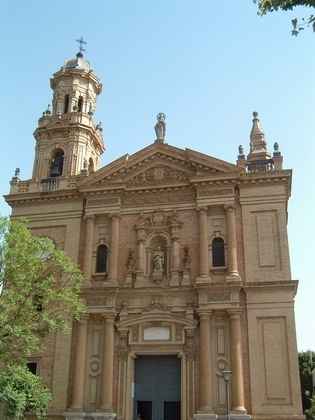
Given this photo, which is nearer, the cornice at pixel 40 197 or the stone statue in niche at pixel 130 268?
the stone statue in niche at pixel 130 268

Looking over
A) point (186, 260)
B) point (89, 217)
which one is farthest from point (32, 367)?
point (186, 260)

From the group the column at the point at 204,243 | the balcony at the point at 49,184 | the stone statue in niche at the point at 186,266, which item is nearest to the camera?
the column at the point at 204,243

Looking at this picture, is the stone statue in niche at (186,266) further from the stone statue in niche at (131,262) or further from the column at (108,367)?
the column at (108,367)

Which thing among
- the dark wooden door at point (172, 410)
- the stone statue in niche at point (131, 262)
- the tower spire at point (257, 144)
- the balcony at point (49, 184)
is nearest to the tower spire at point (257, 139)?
the tower spire at point (257, 144)

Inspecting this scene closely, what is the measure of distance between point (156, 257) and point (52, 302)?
19.0ft

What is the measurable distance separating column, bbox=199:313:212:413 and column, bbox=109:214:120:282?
483cm

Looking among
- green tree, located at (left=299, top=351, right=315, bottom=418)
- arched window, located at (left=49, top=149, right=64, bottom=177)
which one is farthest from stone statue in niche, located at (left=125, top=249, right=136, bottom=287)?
green tree, located at (left=299, top=351, right=315, bottom=418)

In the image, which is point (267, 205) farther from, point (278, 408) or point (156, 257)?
point (278, 408)

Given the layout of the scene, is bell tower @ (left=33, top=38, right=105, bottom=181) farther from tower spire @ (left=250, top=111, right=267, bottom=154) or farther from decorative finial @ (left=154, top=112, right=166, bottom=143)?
tower spire @ (left=250, top=111, right=267, bottom=154)

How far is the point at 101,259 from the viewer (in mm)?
26906

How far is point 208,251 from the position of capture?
25.3 metres

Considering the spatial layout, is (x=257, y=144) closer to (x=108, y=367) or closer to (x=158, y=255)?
(x=158, y=255)

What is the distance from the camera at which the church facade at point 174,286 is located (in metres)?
22.9

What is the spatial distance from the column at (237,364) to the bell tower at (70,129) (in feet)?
38.3
